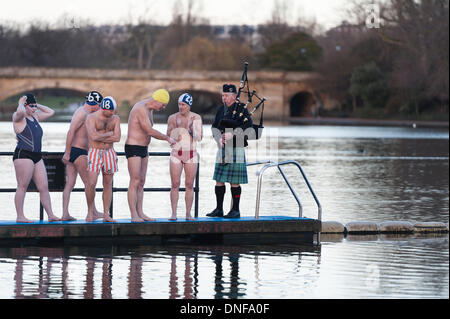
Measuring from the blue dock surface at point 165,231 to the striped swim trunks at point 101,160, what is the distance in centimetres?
78

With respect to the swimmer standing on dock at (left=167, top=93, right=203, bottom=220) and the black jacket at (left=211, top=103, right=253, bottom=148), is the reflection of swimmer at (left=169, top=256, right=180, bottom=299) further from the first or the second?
the black jacket at (left=211, top=103, right=253, bottom=148)

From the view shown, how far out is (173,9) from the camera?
114562mm

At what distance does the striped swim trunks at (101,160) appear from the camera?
12.2 metres

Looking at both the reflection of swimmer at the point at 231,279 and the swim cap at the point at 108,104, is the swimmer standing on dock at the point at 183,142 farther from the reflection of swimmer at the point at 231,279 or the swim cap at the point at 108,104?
the reflection of swimmer at the point at 231,279

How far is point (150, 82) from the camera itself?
90.3 m

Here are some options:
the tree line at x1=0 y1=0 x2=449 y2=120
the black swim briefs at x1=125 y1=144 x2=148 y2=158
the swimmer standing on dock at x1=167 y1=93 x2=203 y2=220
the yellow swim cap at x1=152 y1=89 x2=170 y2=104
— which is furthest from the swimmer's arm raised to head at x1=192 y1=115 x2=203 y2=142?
the tree line at x1=0 y1=0 x2=449 y2=120

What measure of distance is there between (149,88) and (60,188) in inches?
3075

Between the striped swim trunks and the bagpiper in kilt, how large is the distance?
56.0 inches

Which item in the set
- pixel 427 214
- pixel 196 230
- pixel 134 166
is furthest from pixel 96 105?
pixel 427 214

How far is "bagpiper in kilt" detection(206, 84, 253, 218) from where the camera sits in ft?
41.8

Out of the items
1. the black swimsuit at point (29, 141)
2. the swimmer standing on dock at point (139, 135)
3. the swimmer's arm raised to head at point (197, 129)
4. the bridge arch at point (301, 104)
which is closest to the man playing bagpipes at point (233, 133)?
the swimmer's arm raised to head at point (197, 129)

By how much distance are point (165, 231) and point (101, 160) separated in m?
1.32

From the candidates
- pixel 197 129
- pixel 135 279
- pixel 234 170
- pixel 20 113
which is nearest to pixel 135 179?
pixel 197 129
